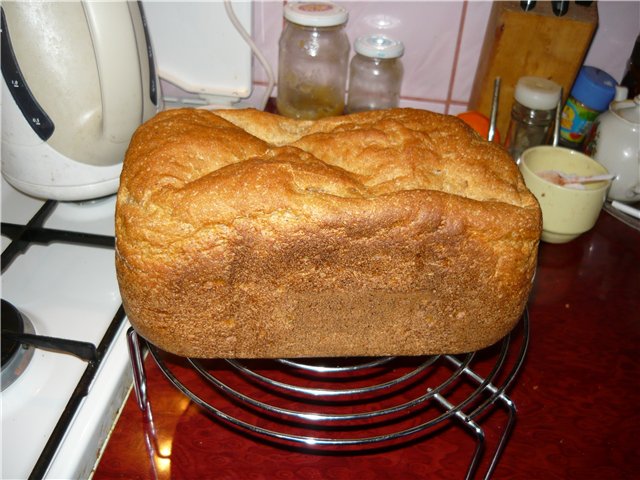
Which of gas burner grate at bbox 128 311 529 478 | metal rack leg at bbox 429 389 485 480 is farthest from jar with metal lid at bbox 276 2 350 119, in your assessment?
metal rack leg at bbox 429 389 485 480

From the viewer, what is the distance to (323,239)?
598mm

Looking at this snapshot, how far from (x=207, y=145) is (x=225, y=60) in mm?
671

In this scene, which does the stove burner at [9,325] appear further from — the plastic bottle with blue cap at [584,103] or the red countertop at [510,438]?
the plastic bottle with blue cap at [584,103]

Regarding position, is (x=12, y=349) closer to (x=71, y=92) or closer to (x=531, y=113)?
(x=71, y=92)

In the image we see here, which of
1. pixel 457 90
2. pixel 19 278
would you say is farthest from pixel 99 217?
pixel 457 90

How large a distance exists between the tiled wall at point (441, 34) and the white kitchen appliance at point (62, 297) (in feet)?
0.37

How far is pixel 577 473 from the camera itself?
27.0 inches

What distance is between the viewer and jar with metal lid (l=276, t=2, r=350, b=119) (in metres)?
1.11

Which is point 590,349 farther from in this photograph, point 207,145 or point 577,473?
point 207,145

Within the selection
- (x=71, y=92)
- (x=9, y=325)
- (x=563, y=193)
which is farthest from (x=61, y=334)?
(x=563, y=193)

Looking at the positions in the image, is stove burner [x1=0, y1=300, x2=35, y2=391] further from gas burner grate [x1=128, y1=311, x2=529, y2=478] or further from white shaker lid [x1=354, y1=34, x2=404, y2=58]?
white shaker lid [x1=354, y1=34, x2=404, y2=58]

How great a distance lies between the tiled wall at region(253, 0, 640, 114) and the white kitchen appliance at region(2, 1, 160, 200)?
13.6 inches

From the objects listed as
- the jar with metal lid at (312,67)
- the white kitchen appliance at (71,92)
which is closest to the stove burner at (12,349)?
the white kitchen appliance at (71,92)

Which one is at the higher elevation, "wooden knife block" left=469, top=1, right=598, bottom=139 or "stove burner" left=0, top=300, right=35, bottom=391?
"wooden knife block" left=469, top=1, right=598, bottom=139
